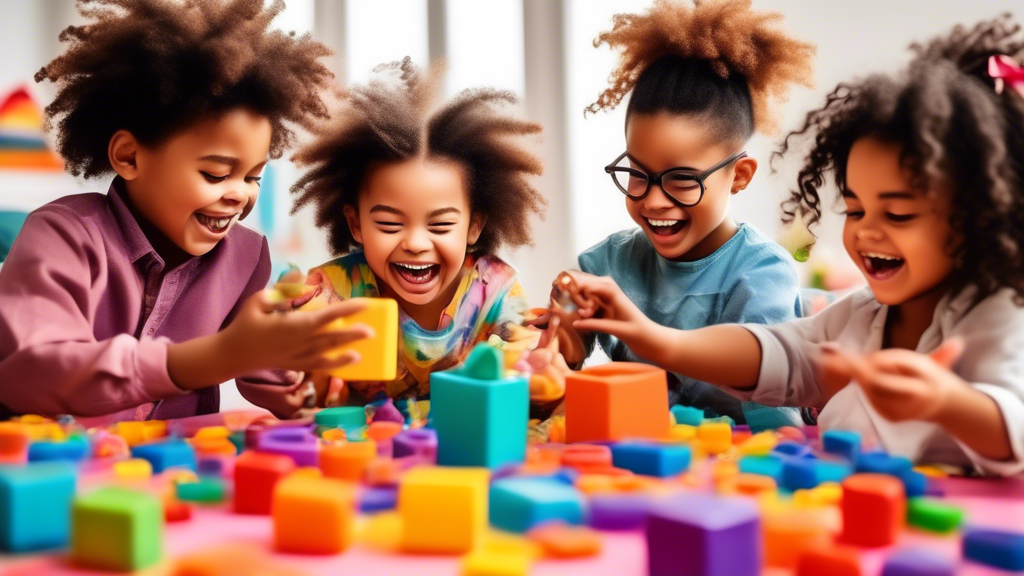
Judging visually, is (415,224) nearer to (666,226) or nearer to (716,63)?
(666,226)

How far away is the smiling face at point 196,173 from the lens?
1.22 metres

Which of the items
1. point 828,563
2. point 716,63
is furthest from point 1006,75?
point 828,563

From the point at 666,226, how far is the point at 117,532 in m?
0.96

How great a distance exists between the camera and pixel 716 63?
1.37 m

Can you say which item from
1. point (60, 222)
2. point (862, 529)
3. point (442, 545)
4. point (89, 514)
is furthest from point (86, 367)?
point (862, 529)

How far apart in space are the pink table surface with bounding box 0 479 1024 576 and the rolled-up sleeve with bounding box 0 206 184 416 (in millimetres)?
341

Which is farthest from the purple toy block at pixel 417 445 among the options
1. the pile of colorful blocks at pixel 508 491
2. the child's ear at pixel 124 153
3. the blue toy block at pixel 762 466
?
the child's ear at pixel 124 153

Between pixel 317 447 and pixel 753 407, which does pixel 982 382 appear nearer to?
Answer: pixel 753 407

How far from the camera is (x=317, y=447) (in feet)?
2.77

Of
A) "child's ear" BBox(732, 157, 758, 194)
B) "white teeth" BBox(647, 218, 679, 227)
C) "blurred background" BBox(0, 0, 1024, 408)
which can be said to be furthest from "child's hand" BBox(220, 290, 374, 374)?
"blurred background" BBox(0, 0, 1024, 408)

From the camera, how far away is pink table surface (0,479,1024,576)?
1.89 ft

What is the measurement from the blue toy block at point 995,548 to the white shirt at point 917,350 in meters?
0.23

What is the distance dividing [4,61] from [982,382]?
6.83ft

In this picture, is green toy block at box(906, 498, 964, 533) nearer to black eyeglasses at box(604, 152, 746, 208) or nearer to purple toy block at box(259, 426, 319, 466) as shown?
purple toy block at box(259, 426, 319, 466)
